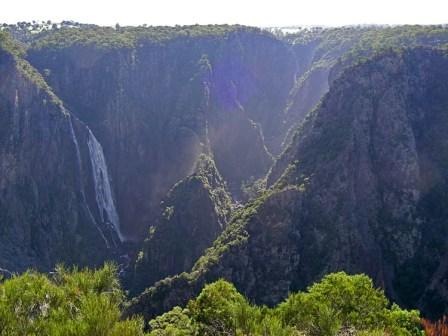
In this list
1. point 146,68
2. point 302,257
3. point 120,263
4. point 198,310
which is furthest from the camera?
point 146,68

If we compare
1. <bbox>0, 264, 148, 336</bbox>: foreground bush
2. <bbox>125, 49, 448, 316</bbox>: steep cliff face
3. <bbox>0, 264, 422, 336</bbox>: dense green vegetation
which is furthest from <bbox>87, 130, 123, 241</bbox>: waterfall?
<bbox>0, 264, 148, 336</bbox>: foreground bush

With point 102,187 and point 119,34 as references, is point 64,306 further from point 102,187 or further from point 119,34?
point 119,34

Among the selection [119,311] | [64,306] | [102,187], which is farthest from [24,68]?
[119,311]

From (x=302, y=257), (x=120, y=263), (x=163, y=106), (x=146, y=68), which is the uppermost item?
(x=146, y=68)

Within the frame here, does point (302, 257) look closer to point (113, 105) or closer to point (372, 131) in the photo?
point (372, 131)

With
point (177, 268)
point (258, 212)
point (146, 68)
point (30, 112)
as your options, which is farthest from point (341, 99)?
point (146, 68)

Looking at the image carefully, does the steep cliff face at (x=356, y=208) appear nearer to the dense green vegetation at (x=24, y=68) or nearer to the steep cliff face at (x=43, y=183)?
the steep cliff face at (x=43, y=183)
